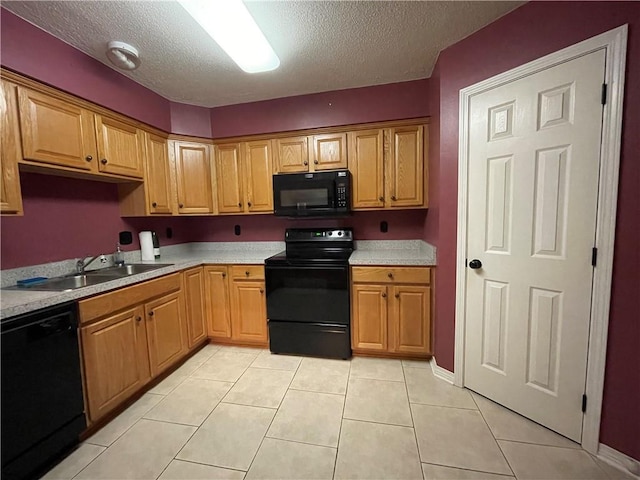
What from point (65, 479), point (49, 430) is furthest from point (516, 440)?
point (49, 430)

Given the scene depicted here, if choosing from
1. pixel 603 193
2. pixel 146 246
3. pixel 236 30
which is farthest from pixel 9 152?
pixel 603 193

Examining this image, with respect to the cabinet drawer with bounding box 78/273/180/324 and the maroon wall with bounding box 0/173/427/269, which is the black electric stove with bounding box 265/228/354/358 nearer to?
the maroon wall with bounding box 0/173/427/269

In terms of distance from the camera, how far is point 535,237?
1514 mm

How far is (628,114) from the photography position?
119cm

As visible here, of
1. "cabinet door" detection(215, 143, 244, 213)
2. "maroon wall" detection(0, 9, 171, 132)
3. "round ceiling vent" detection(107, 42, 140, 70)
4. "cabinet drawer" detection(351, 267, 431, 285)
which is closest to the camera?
"maroon wall" detection(0, 9, 171, 132)

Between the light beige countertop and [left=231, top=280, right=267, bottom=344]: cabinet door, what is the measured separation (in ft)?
0.83

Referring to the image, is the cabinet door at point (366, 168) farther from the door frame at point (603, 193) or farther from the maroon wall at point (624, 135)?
the door frame at point (603, 193)

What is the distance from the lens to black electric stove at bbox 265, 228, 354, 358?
2.30 m

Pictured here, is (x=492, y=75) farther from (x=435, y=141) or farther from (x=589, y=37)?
(x=435, y=141)

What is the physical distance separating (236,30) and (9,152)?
4.59 ft

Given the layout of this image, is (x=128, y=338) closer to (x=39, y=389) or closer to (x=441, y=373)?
(x=39, y=389)

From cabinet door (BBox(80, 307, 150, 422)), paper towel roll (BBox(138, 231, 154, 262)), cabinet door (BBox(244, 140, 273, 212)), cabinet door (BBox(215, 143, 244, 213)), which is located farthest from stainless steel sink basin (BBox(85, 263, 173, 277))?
cabinet door (BBox(244, 140, 273, 212))

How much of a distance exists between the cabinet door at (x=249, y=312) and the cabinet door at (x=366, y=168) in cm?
124

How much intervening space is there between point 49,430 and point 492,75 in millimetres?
3140
